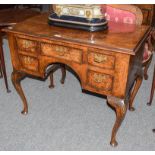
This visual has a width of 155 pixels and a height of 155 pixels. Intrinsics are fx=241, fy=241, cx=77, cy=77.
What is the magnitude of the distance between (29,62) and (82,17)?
51cm

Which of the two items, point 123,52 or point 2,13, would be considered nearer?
point 123,52

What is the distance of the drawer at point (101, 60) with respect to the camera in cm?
146

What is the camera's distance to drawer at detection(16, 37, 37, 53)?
1667 mm

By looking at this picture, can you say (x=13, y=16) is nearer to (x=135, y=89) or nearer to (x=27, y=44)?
(x=27, y=44)

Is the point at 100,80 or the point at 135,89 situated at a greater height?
the point at 100,80

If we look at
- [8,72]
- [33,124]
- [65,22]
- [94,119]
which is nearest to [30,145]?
[33,124]

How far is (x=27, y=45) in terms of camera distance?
1696 mm

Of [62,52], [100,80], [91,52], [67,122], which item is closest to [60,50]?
[62,52]

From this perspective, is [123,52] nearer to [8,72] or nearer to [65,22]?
[65,22]

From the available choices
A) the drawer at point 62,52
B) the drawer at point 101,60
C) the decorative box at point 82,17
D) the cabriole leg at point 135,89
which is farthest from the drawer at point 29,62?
the cabriole leg at point 135,89

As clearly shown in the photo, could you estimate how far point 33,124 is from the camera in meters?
2.06

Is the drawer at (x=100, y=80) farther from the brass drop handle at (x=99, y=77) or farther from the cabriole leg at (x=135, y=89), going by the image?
the cabriole leg at (x=135, y=89)

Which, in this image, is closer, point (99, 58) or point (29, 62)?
point (99, 58)

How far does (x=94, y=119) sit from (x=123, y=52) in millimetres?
905
